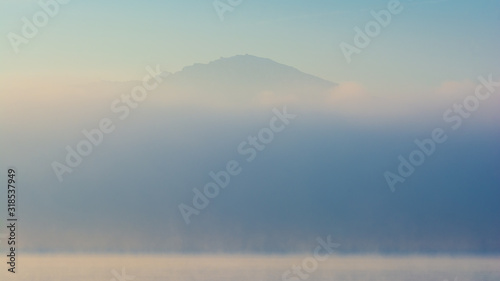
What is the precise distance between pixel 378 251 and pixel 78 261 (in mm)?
3125

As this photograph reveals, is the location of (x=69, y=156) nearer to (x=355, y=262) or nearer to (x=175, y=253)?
(x=175, y=253)

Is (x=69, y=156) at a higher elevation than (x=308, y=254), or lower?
higher

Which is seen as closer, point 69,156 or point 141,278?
point 141,278

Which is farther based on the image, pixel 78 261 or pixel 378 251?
pixel 378 251

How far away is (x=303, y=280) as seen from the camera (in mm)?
7715

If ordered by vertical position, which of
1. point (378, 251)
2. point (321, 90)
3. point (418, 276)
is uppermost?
point (321, 90)

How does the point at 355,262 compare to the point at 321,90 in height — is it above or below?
below

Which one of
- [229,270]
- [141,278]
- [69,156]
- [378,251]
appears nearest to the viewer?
[141,278]

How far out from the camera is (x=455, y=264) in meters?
8.65

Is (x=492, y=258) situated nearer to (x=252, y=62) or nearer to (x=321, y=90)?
(x=321, y=90)

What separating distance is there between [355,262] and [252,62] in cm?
233

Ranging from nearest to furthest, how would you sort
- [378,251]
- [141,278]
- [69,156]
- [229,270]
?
[141,278]
[229,270]
[69,156]
[378,251]

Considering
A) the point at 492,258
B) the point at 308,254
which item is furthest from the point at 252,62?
the point at 492,258

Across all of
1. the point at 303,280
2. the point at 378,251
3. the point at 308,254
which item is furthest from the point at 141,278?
the point at 378,251
